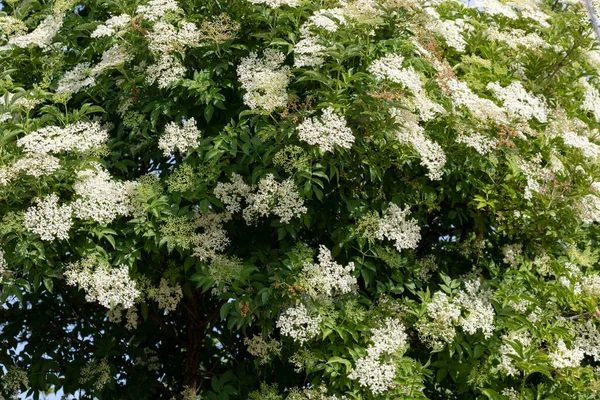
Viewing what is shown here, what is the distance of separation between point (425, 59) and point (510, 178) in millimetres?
977

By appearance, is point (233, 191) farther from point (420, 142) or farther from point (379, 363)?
point (379, 363)

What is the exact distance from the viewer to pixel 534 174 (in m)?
5.80

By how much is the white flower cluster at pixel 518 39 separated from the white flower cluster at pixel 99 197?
9.20 ft

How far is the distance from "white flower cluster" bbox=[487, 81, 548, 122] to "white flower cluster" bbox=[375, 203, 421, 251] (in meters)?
0.95

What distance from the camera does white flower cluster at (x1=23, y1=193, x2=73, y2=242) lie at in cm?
518

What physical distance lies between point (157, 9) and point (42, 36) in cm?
122

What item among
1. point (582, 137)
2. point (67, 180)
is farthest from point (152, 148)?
point (582, 137)

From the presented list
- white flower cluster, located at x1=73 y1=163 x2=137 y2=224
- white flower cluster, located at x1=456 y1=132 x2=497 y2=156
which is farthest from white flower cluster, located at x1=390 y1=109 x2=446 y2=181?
white flower cluster, located at x1=73 y1=163 x2=137 y2=224

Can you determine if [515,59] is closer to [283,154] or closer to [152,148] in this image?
[283,154]

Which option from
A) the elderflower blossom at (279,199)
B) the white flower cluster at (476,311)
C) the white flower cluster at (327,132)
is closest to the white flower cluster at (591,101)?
the white flower cluster at (476,311)

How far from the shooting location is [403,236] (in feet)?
18.4

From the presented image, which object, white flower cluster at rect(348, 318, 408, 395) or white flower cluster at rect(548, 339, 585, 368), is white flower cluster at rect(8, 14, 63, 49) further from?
white flower cluster at rect(548, 339, 585, 368)

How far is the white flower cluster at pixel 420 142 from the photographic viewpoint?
5312 millimetres

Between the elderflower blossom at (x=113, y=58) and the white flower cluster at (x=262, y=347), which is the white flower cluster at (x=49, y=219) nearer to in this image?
the elderflower blossom at (x=113, y=58)
